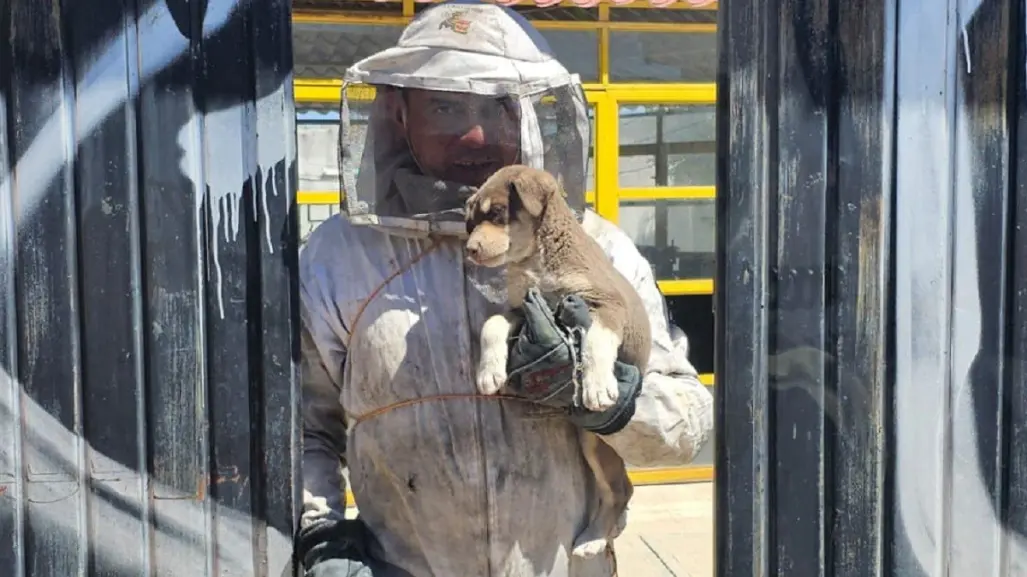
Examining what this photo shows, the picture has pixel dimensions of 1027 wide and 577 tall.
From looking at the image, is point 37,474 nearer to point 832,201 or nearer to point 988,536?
point 832,201

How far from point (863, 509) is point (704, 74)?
200 inches

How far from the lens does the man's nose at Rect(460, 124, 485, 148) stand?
2.22 meters

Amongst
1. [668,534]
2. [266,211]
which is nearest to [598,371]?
[266,211]

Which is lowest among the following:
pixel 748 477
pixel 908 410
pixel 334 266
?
pixel 748 477

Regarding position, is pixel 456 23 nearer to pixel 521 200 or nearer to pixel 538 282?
pixel 521 200

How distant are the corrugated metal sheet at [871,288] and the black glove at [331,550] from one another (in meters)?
0.79

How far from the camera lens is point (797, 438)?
203 cm

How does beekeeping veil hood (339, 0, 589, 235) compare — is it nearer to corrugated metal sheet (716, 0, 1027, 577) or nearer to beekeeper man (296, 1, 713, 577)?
beekeeper man (296, 1, 713, 577)

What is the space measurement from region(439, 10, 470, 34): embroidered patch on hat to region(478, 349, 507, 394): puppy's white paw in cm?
79

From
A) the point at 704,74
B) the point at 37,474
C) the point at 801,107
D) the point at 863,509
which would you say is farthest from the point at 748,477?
the point at 704,74

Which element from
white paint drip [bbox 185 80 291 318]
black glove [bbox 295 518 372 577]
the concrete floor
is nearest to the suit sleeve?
black glove [bbox 295 518 372 577]

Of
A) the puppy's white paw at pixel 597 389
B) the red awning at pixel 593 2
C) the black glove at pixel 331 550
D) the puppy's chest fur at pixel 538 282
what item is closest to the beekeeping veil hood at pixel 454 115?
the puppy's chest fur at pixel 538 282

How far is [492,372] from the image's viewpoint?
6.38ft

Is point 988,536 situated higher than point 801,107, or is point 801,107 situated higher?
point 801,107
